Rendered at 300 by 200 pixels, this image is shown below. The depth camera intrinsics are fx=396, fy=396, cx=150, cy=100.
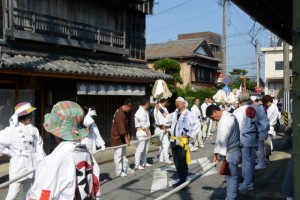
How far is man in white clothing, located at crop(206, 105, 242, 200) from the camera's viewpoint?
6523mm

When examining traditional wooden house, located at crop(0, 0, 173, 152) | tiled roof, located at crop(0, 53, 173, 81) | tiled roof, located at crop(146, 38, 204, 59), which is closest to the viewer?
tiled roof, located at crop(0, 53, 173, 81)

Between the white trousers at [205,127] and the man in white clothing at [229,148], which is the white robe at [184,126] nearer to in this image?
the man in white clothing at [229,148]

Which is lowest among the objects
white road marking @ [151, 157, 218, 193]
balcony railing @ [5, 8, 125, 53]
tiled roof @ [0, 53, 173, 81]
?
white road marking @ [151, 157, 218, 193]

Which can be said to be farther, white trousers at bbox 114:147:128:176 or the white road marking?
white trousers at bbox 114:147:128:176

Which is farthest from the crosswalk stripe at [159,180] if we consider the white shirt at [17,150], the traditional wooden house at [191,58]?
the traditional wooden house at [191,58]

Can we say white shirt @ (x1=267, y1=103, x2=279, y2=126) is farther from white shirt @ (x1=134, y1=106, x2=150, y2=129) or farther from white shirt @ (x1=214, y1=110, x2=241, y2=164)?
white shirt @ (x1=214, y1=110, x2=241, y2=164)

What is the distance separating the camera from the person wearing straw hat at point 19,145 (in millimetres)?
5730

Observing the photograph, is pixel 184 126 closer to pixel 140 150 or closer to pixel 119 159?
pixel 119 159

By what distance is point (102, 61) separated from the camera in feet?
51.6

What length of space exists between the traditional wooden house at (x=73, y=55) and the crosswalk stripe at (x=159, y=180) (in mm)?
4231

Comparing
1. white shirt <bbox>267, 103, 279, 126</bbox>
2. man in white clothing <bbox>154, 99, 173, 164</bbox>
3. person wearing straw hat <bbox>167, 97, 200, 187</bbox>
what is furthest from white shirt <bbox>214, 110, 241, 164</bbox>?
white shirt <bbox>267, 103, 279, 126</bbox>

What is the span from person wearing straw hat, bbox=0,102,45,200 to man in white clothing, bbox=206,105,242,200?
2.98m

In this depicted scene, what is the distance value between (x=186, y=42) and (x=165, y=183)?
32.8 m

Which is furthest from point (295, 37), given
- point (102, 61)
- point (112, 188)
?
point (102, 61)
